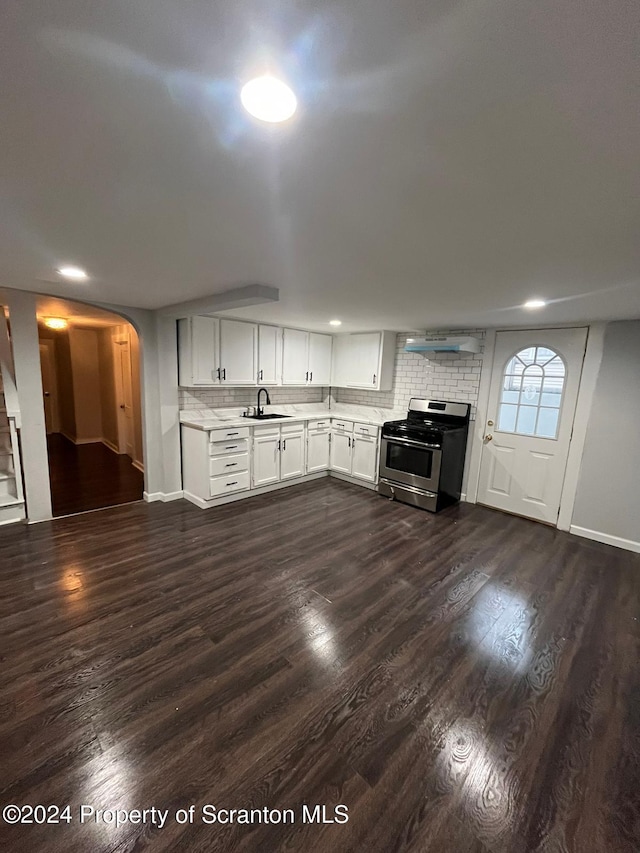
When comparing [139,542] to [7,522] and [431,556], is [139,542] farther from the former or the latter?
[431,556]

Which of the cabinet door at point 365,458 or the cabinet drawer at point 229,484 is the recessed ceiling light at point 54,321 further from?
the cabinet door at point 365,458

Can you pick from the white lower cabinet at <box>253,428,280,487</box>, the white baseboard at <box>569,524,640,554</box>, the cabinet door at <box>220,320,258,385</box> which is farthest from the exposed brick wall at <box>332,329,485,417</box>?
the cabinet door at <box>220,320,258,385</box>

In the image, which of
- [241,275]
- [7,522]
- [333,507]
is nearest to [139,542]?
[7,522]

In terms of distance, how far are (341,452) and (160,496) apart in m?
2.50

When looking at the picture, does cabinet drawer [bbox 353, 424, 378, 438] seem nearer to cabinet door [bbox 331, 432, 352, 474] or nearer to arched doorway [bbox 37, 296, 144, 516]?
cabinet door [bbox 331, 432, 352, 474]

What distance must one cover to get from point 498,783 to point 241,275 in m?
2.99

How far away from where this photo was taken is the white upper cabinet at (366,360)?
202 inches

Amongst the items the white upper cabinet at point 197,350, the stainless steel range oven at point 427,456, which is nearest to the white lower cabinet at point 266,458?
the white upper cabinet at point 197,350

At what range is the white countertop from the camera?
427 cm

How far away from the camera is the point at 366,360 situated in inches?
209

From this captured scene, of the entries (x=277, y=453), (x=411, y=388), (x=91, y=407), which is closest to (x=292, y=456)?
(x=277, y=453)

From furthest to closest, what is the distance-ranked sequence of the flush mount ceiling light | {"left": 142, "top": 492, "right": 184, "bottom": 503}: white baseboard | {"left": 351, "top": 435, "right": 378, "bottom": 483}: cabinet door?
the flush mount ceiling light, {"left": 351, "top": 435, "right": 378, "bottom": 483}: cabinet door, {"left": 142, "top": 492, "right": 184, "bottom": 503}: white baseboard

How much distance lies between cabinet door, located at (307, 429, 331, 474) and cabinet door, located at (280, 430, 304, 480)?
14 centimetres

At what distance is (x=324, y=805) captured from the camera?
137 cm
